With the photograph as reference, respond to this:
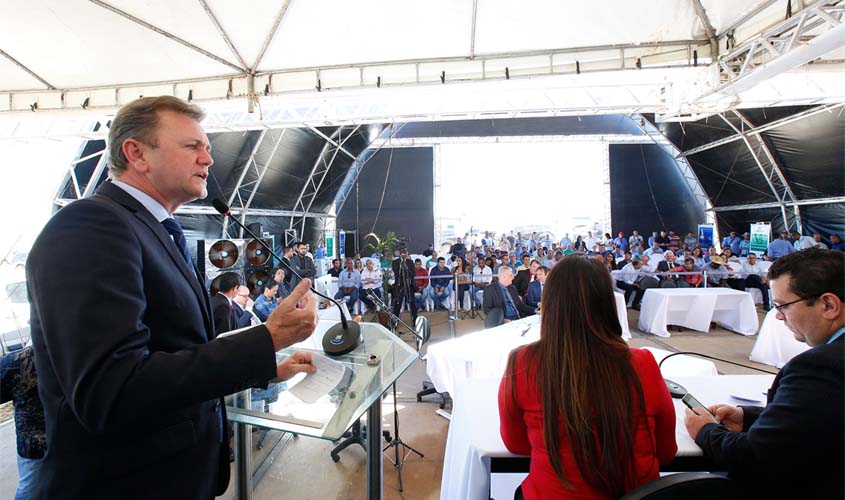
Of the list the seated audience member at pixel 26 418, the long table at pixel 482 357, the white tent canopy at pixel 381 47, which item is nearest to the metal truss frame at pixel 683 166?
the white tent canopy at pixel 381 47

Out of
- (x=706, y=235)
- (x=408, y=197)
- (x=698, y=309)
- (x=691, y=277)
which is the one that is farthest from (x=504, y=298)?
(x=706, y=235)

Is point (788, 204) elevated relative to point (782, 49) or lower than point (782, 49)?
lower

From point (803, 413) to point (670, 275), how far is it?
751 centimetres

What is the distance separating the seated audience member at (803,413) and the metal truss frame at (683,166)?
1369 centimetres

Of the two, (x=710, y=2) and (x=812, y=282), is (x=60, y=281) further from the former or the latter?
(x=710, y=2)

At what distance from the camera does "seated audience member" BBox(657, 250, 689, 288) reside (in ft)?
22.3

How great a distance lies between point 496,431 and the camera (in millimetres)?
1429

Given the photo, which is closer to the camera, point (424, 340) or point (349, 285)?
point (424, 340)

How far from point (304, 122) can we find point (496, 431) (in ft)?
18.6

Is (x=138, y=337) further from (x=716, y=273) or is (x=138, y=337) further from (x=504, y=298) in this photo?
(x=716, y=273)

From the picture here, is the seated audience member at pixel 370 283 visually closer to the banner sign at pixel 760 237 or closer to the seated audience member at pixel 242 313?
the seated audience member at pixel 242 313

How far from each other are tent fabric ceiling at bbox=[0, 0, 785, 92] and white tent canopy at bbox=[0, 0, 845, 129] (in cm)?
1

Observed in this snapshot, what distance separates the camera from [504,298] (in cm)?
484

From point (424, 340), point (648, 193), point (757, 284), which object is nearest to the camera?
point (424, 340)
